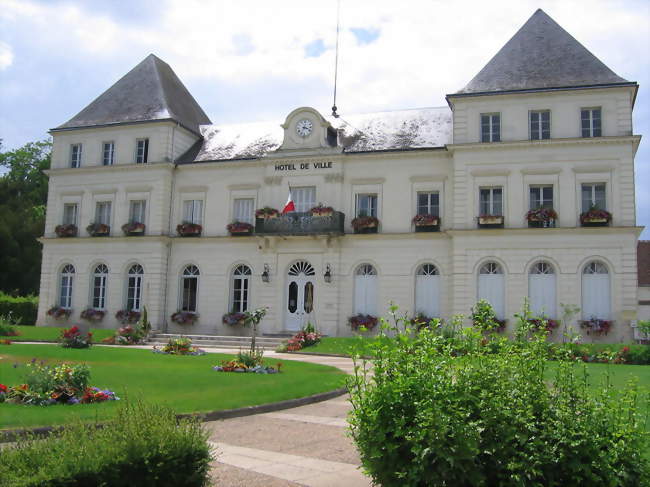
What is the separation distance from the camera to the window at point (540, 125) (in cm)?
2634

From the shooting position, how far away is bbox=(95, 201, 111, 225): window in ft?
108

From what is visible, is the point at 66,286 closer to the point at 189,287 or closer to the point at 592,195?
the point at 189,287

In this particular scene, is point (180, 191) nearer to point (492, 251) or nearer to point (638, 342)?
point (492, 251)

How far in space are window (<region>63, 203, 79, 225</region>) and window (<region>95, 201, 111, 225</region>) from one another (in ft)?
4.33

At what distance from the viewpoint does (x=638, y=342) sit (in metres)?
23.5

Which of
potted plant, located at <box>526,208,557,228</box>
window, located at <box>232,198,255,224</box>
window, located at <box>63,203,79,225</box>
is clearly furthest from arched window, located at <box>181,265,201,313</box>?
potted plant, located at <box>526,208,557,228</box>

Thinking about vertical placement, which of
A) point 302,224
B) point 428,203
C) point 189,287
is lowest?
point 189,287

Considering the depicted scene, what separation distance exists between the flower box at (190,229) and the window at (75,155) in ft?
24.1

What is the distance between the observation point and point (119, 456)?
4820 millimetres

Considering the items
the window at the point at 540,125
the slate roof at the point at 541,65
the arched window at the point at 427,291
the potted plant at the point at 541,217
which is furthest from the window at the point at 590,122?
the arched window at the point at 427,291

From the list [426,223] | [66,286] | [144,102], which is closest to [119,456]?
[426,223]

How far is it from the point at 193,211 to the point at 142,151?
14.0 ft

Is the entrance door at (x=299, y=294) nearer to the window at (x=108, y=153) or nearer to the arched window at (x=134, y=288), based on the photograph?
the arched window at (x=134, y=288)

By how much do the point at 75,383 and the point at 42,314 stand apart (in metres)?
24.3
